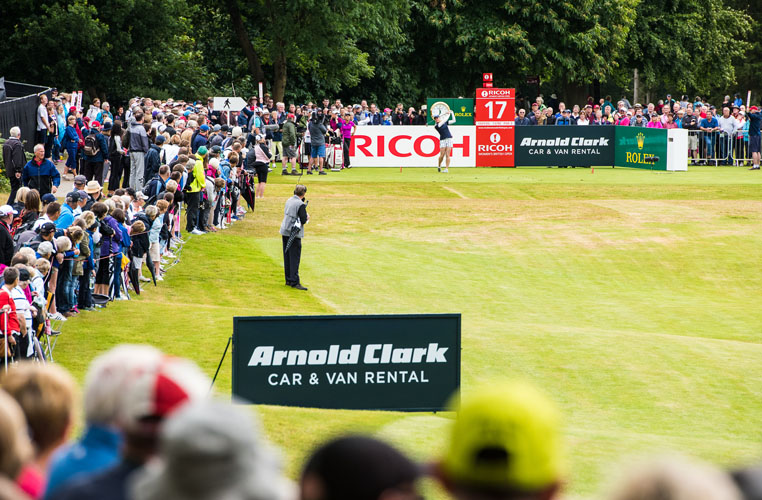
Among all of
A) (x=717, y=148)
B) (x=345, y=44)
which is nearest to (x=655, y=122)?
(x=717, y=148)

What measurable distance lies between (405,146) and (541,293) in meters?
20.0

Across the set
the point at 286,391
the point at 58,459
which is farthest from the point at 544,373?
the point at 58,459

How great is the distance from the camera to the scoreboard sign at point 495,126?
132 feet

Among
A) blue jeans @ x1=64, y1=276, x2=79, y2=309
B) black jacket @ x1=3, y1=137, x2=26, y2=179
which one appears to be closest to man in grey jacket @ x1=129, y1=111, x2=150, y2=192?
black jacket @ x1=3, y1=137, x2=26, y2=179

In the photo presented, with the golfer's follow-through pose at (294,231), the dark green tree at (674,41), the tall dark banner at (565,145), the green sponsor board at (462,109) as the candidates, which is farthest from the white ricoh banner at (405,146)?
the dark green tree at (674,41)

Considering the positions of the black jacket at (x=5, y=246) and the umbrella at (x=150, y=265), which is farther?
the umbrella at (x=150, y=265)

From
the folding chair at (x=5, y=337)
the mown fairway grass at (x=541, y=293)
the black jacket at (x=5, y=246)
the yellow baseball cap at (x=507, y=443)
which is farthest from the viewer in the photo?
the black jacket at (x=5, y=246)

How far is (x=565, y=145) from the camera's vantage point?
1630 inches

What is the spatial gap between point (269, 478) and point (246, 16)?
53.8m

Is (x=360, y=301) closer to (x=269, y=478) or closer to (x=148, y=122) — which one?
(x=148, y=122)

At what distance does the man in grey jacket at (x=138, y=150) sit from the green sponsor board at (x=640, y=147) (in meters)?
19.6

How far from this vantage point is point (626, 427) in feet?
43.0

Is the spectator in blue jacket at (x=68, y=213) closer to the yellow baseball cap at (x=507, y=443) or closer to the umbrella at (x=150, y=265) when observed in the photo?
the umbrella at (x=150, y=265)

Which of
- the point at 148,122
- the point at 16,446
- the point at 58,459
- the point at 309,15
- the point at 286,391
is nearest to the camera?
the point at 16,446
